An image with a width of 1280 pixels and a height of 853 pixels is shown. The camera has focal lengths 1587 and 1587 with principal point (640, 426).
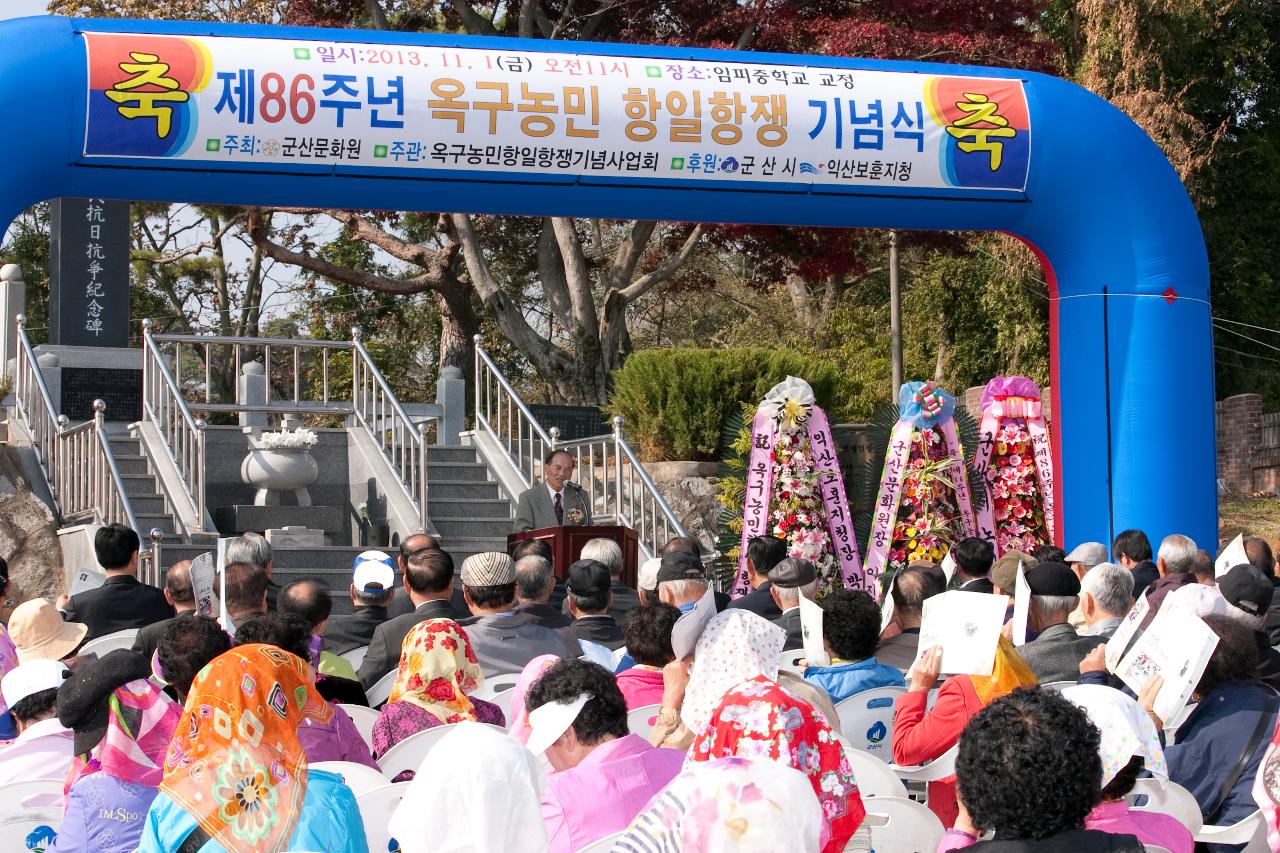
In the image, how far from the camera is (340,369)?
27266 mm

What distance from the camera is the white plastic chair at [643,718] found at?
4566mm

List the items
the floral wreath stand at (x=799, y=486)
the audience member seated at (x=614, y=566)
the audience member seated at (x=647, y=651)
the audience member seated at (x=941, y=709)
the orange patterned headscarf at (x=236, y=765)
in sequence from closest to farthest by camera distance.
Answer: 1. the orange patterned headscarf at (x=236, y=765)
2. the audience member seated at (x=941, y=709)
3. the audience member seated at (x=647, y=651)
4. the audience member seated at (x=614, y=566)
5. the floral wreath stand at (x=799, y=486)

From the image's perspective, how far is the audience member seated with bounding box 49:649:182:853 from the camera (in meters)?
3.43

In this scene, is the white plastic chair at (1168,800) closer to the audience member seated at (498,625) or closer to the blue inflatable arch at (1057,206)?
the audience member seated at (498,625)

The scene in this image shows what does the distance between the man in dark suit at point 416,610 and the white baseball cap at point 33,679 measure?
5.07ft

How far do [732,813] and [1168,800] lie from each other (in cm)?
189

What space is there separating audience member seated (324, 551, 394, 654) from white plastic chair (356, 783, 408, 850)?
257 centimetres

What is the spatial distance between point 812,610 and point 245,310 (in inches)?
1023

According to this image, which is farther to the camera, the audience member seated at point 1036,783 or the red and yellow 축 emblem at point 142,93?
the red and yellow 축 emblem at point 142,93

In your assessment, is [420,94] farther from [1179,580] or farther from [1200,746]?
[1200,746]

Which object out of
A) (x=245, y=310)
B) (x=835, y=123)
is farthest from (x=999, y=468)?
(x=245, y=310)

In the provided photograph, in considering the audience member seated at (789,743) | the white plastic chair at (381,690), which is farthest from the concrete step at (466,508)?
the audience member seated at (789,743)

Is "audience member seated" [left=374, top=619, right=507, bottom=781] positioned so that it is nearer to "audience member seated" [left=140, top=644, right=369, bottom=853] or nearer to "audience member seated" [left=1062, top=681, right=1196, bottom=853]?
"audience member seated" [left=140, top=644, right=369, bottom=853]

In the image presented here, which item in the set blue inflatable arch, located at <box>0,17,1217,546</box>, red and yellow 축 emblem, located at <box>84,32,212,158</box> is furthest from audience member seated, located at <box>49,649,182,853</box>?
blue inflatable arch, located at <box>0,17,1217,546</box>
